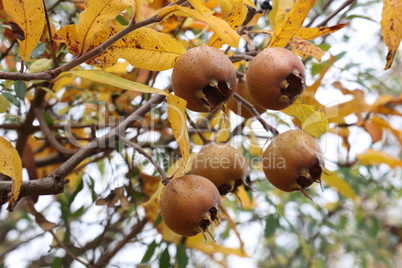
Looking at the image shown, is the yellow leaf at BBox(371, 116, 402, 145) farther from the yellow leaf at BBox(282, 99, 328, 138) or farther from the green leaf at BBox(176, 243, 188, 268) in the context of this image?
the green leaf at BBox(176, 243, 188, 268)

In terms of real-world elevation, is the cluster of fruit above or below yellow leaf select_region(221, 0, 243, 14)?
below

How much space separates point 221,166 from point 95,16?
19.0 inches

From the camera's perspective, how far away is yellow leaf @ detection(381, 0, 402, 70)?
1.00m

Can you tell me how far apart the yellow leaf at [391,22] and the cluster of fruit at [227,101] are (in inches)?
7.3

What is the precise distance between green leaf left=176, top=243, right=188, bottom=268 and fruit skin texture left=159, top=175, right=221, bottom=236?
0.59m

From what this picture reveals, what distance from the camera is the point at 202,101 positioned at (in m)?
0.94

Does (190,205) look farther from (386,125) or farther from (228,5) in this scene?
(386,125)

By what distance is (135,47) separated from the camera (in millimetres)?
957

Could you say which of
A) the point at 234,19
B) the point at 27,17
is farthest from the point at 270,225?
the point at 27,17

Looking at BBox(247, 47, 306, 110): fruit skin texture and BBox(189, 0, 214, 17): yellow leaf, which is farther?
BBox(247, 47, 306, 110): fruit skin texture

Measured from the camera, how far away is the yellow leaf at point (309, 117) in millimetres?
1134

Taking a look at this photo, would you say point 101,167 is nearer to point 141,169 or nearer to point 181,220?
point 141,169

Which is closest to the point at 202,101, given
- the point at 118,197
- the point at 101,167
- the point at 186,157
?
the point at 186,157

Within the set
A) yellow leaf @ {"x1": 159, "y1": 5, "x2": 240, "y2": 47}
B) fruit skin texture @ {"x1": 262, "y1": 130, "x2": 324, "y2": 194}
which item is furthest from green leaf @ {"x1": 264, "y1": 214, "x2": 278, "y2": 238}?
yellow leaf @ {"x1": 159, "y1": 5, "x2": 240, "y2": 47}
